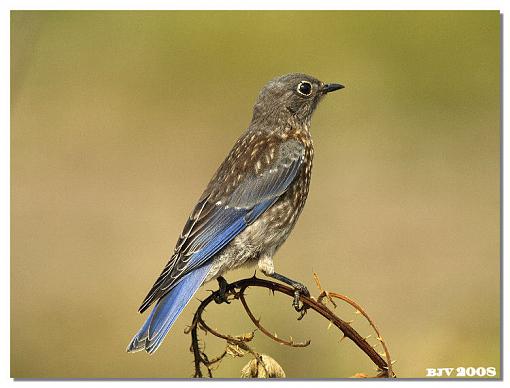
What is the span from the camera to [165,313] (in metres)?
5.53

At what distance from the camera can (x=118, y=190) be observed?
335 inches

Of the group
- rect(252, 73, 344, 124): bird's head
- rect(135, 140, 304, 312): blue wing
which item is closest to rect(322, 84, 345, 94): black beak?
rect(252, 73, 344, 124): bird's head

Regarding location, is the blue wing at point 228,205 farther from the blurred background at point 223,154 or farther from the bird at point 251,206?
the blurred background at point 223,154

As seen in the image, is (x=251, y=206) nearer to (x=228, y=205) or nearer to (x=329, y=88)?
(x=228, y=205)

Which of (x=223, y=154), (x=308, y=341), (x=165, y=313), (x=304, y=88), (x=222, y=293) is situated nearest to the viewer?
(x=308, y=341)

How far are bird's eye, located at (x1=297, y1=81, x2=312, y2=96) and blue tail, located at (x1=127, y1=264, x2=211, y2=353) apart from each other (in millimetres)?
1658

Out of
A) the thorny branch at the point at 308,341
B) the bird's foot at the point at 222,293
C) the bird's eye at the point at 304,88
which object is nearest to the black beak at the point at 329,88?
the bird's eye at the point at 304,88

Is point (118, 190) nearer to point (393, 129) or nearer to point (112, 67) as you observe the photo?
point (112, 67)

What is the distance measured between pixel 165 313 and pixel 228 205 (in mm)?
932

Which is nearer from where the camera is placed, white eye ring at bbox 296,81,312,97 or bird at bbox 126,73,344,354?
bird at bbox 126,73,344,354

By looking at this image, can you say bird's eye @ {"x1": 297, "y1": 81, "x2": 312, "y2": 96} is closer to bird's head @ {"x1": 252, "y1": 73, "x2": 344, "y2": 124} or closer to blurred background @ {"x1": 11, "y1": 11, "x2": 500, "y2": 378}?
bird's head @ {"x1": 252, "y1": 73, "x2": 344, "y2": 124}

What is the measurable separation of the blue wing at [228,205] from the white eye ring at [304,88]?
0.46 m

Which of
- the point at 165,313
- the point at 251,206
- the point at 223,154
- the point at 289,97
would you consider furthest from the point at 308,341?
the point at 223,154

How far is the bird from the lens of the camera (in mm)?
5621
